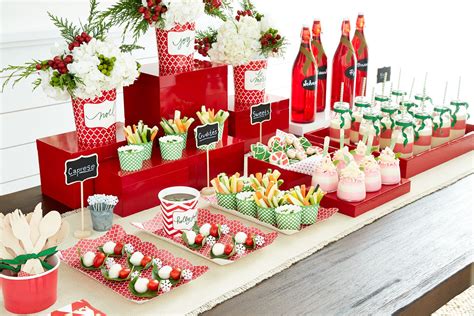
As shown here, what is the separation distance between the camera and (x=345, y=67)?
2.80m

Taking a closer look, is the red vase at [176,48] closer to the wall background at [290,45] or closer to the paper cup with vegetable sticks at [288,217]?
the wall background at [290,45]

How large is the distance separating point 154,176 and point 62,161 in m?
0.28

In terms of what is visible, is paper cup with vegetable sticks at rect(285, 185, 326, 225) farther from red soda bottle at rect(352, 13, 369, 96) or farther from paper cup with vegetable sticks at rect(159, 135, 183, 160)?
red soda bottle at rect(352, 13, 369, 96)

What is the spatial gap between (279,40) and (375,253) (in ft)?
3.22

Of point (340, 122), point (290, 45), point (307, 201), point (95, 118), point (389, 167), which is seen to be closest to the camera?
point (307, 201)

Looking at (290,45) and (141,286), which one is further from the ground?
(290,45)

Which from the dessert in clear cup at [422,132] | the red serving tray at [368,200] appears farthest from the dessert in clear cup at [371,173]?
the dessert in clear cup at [422,132]

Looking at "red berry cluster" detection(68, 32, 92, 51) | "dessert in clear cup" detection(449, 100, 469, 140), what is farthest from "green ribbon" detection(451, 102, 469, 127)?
"red berry cluster" detection(68, 32, 92, 51)

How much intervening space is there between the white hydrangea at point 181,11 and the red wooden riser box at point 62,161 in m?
0.41

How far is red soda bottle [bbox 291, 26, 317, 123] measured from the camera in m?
2.63

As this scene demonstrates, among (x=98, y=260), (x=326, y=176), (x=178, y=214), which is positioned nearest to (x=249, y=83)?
(x=326, y=176)

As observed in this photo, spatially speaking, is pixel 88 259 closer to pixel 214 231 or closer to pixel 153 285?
pixel 153 285

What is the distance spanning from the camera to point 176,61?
209 centimetres

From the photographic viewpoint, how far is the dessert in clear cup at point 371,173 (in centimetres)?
195
